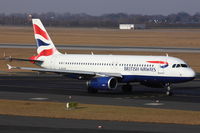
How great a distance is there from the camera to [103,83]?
60.0 metres

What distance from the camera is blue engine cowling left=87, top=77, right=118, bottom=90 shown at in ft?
197

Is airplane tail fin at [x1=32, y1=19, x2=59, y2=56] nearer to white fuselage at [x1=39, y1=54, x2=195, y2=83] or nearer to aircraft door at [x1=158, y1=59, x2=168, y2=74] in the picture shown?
white fuselage at [x1=39, y1=54, x2=195, y2=83]

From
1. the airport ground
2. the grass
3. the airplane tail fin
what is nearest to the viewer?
the airport ground

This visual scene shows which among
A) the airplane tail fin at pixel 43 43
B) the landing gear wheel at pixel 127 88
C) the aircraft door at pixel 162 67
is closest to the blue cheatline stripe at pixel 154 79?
the aircraft door at pixel 162 67

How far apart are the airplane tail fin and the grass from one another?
713 inches

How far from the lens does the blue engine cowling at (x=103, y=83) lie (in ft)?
197

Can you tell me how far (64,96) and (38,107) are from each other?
904 centimetres

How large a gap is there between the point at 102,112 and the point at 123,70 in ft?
53.2

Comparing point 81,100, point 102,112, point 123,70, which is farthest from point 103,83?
point 102,112

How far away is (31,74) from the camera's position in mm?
86188

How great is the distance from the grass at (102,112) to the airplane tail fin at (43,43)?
59.4 feet


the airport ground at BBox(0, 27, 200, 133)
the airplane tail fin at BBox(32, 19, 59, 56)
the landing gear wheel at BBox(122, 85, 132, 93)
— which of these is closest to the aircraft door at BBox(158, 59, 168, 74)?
the airport ground at BBox(0, 27, 200, 133)

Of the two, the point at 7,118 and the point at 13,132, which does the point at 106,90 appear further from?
the point at 13,132

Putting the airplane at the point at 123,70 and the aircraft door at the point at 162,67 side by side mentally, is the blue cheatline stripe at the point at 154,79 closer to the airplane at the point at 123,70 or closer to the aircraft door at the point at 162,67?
the airplane at the point at 123,70
